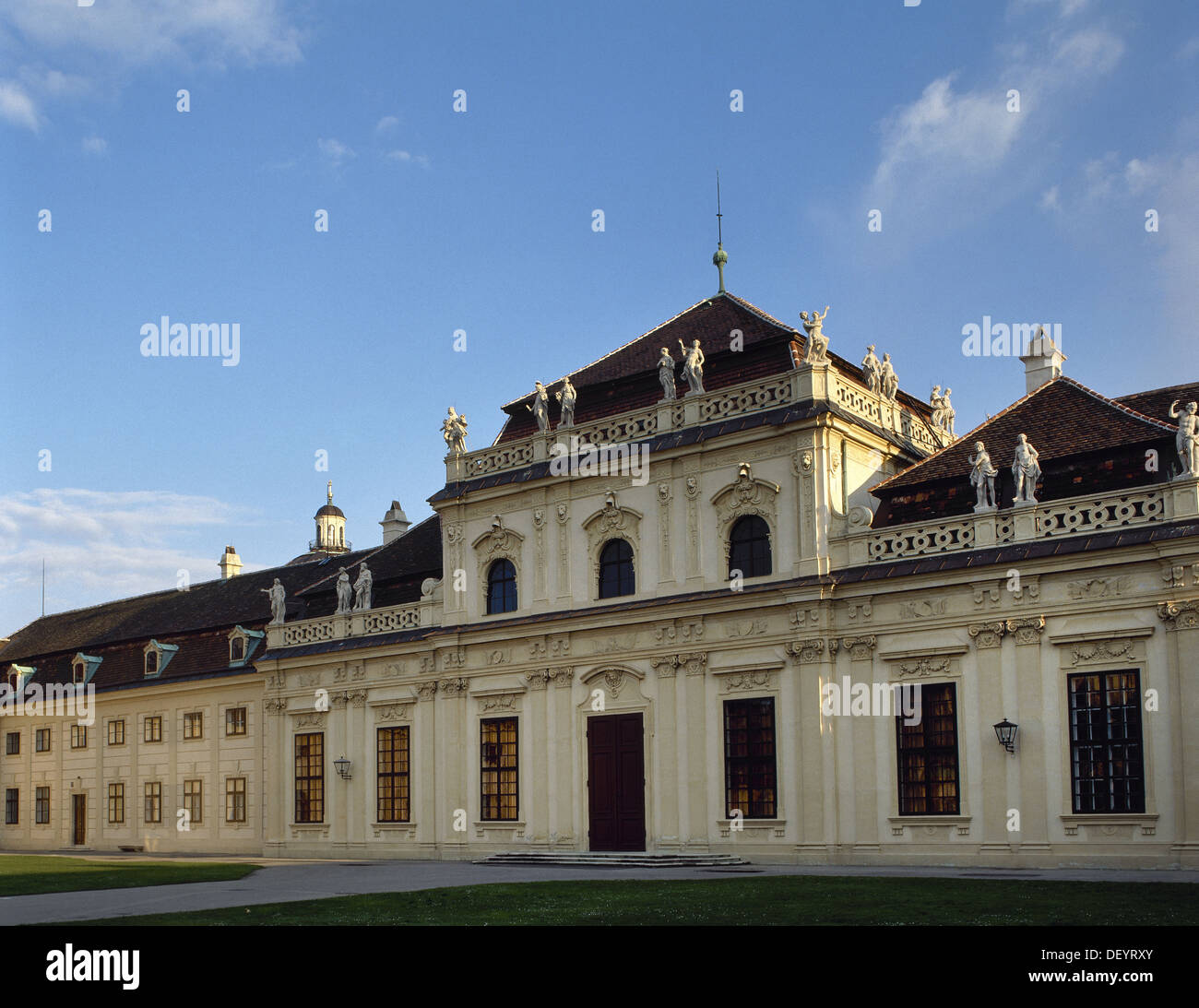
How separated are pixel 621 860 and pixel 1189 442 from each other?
15076 millimetres

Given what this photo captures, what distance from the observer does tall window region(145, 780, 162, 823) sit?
45.2 meters

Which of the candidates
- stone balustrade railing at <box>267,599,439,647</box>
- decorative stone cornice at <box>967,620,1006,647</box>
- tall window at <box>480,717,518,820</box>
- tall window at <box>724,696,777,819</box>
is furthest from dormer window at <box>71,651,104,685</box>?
decorative stone cornice at <box>967,620,1006,647</box>

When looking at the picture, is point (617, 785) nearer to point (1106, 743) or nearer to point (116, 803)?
point (1106, 743)

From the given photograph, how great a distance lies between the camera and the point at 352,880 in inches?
990

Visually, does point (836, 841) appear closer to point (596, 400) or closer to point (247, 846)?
point (596, 400)

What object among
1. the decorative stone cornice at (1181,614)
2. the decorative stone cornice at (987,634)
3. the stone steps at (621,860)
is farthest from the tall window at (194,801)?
the decorative stone cornice at (1181,614)

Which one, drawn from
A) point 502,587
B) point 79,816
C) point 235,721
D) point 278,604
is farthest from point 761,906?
point 79,816

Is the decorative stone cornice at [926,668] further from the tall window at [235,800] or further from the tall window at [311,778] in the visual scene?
the tall window at [235,800]

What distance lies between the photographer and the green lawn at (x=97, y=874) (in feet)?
78.9

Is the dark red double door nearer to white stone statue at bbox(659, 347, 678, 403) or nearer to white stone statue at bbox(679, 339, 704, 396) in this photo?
white stone statue at bbox(659, 347, 678, 403)

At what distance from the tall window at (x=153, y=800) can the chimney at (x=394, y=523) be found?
13437mm

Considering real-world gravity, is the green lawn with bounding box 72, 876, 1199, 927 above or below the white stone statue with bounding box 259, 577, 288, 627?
below

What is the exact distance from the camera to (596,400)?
36.5m

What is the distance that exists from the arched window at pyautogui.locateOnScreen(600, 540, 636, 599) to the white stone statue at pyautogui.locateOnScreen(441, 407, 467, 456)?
613 cm
